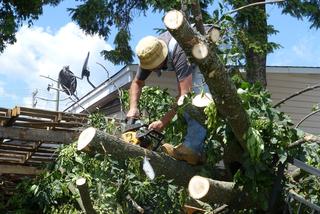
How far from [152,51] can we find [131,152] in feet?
2.72

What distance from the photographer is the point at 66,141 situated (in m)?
7.08

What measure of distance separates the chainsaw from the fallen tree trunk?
14cm

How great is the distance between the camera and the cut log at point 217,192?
3.75 m

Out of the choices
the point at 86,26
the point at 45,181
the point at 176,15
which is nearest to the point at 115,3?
the point at 86,26

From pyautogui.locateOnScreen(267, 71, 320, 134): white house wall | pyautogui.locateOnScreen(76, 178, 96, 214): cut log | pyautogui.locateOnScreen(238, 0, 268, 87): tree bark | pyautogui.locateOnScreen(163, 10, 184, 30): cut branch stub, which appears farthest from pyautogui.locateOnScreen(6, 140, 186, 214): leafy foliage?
pyautogui.locateOnScreen(267, 71, 320, 134): white house wall

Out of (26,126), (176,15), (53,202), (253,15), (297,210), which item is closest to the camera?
(176,15)

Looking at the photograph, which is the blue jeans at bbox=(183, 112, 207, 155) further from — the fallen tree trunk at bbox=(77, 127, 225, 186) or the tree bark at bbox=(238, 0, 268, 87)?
the tree bark at bbox=(238, 0, 268, 87)

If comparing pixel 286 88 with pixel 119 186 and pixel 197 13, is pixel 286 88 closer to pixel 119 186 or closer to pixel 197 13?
pixel 119 186

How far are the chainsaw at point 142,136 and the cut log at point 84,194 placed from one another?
0.49 meters

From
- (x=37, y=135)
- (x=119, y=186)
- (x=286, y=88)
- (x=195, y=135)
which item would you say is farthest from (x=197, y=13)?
(x=286, y=88)

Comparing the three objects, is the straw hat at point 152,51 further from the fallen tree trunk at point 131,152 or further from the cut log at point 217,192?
the cut log at point 217,192

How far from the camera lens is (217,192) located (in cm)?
389

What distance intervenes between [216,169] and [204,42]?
5.10ft

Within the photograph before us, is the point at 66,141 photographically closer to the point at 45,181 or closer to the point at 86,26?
the point at 45,181
